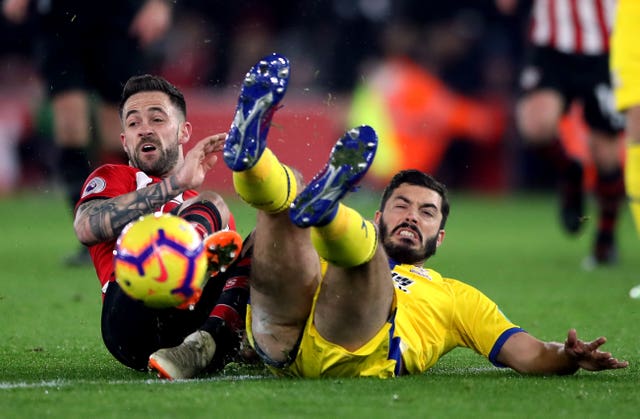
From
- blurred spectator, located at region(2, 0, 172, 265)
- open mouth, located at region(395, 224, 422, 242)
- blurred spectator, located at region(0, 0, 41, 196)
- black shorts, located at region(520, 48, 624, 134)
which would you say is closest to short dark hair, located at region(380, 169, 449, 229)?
open mouth, located at region(395, 224, 422, 242)

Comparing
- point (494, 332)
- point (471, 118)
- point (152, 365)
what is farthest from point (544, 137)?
point (471, 118)

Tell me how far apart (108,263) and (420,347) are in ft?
4.16

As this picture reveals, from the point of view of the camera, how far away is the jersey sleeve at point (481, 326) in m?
4.82

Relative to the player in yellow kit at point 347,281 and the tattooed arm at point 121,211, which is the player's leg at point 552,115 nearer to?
the player in yellow kit at point 347,281

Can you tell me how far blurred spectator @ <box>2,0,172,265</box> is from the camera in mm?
9172

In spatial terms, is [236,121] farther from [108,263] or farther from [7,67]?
[7,67]

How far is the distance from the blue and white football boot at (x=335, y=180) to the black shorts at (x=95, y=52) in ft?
16.6

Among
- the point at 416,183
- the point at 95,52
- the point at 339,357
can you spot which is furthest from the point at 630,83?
the point at 95,52

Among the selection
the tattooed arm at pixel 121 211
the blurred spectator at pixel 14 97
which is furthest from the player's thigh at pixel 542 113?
the blurred spectator at pixel 14 97

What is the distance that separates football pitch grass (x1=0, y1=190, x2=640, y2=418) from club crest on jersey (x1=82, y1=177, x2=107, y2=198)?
0.70 m

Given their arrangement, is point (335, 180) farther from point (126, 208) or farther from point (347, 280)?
point (126, 208)

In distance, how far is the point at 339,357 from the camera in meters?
4.54

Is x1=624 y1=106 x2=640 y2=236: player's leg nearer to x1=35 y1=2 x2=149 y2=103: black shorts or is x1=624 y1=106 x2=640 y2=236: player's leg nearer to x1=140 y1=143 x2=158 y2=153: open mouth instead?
x1=140 y1=143 x2=158 y2=153: open mouth

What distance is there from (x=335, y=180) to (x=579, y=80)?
6338mm
